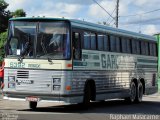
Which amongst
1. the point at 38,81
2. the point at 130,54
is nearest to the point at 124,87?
the point at 130,54

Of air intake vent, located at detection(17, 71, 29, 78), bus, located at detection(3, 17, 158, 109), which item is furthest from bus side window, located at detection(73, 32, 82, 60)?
air intake vent, located at detection(17, 71, 29, 78)

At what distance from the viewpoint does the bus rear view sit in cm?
1788

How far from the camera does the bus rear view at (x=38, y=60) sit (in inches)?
704

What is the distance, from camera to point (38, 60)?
708 inches

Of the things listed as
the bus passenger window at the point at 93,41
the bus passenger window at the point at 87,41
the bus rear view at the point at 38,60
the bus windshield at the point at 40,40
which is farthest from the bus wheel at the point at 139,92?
A: the bus windshield at the point at 40,40

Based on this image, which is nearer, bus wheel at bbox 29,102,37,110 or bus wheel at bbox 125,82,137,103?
bus wheel at bbox 29,102,37,110

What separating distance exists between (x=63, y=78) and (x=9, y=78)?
201cm

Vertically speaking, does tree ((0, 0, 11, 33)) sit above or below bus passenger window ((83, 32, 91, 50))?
above

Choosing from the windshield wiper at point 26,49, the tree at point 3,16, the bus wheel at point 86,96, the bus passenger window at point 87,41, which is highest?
the tree at point 3,16

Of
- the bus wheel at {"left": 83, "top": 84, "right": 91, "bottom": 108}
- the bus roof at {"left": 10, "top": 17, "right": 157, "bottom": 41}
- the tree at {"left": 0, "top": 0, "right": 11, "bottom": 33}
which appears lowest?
the bus wheel at {"left": 83, "top": 84, "right": 91, "bottom": 108}

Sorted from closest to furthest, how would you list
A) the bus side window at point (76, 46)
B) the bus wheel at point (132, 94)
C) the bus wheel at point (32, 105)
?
the bus side window at point (76, 46), the bus wheel at point (32, 105), the bus wheel at point (132, 94)

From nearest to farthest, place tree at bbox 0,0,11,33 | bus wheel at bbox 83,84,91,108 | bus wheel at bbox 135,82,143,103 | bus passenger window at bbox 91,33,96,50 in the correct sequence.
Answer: bus wheel at bbox 83,84,91,108
bus passenger window at bbox 91,33,96,50
bus wheel at bbox 135,82,143,103
tree at bbox 0,0,11,33

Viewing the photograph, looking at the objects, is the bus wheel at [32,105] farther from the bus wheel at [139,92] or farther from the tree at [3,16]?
the tree at [3,16]

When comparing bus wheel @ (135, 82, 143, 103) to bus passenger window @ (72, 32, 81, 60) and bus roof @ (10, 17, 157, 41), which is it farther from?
bus passenger window @ (72, 32, 81, 60)
